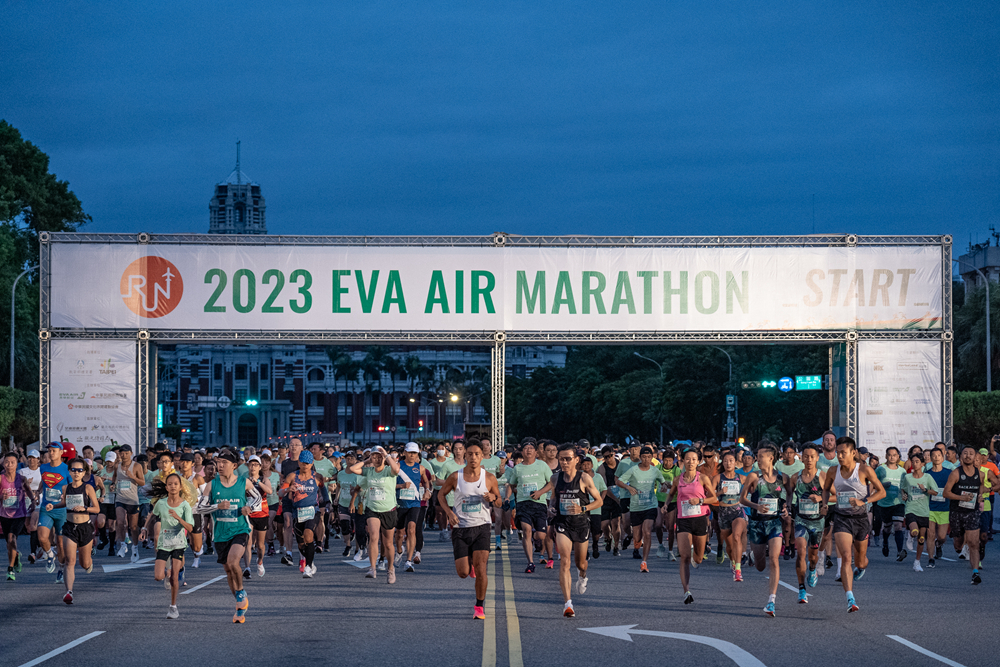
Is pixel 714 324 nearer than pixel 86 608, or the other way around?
pixel 86 608

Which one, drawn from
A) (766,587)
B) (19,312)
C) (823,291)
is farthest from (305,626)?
(19,312)

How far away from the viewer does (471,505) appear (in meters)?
12.5

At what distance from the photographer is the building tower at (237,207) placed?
182375mm

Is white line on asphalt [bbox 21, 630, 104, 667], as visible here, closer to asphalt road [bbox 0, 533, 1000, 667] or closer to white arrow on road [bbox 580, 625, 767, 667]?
asphalt road [bbox 0, 533, 1000, 667]

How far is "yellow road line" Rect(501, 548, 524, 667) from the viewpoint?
9586 millimetres

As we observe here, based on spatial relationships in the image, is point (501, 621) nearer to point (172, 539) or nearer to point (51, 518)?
point (172, 539)

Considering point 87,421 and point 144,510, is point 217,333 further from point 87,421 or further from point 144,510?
point 144,510

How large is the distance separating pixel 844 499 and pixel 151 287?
2260 centimetres

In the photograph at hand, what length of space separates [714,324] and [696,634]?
2141cm

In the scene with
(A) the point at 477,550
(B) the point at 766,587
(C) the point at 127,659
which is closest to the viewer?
(C) the point at 127,659

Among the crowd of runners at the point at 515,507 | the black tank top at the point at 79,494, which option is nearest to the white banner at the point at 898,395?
the crowd of runners at the point at 515,507

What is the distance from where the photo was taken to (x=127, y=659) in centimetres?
957

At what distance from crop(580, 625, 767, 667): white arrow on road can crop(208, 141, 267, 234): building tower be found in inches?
6884

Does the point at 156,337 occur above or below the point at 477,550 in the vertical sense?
above
